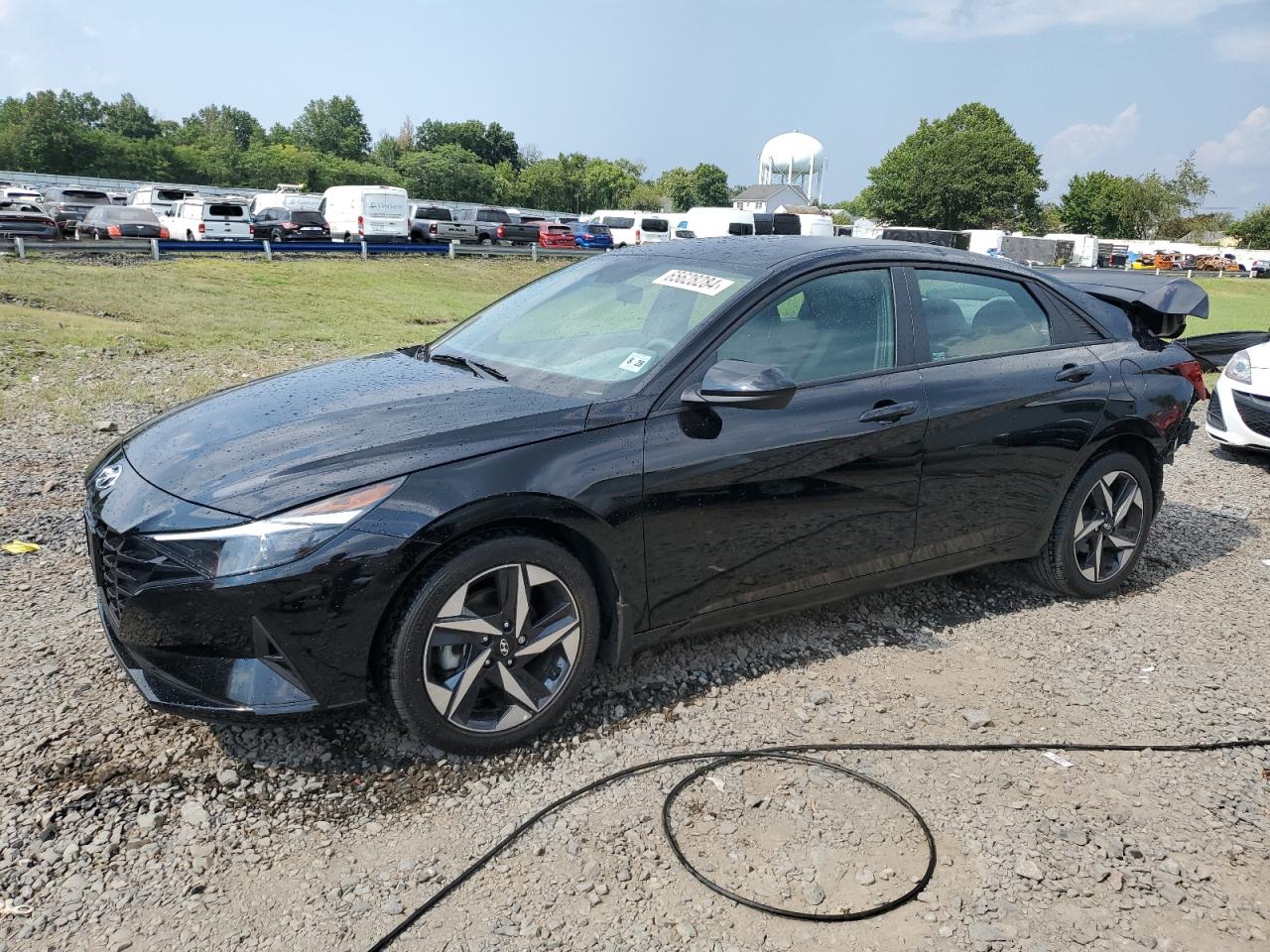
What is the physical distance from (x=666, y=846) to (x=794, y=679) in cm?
121

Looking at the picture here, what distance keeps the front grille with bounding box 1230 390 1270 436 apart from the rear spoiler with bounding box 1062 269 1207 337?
3.09 meters

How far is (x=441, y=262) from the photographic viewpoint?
28.4m

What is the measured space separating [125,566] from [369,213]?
33.5m

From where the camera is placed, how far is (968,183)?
9212cm

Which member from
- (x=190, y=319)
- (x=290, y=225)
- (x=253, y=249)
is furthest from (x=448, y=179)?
(x=190, y=319)

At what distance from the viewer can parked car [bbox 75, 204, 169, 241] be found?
27.2 metres

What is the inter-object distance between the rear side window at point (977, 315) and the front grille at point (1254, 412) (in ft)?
14.6

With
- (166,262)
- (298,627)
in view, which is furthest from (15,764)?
(166,262)

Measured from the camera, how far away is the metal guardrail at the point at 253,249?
21.3 m

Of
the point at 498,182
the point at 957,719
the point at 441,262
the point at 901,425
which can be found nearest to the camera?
the point at 957,719

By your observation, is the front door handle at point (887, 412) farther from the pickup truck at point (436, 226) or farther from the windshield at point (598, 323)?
the pickup truck at point (436, 226)

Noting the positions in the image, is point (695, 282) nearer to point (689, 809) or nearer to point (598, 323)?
point (598, 323)

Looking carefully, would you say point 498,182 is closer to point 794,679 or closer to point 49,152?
point 49,152

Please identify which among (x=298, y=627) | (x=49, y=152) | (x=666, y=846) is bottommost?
(x=666, y=846)
